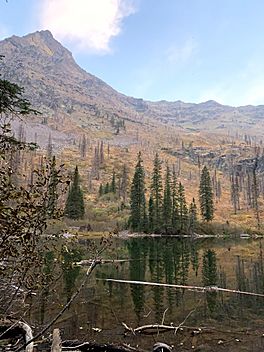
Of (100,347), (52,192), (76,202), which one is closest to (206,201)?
(76,202)

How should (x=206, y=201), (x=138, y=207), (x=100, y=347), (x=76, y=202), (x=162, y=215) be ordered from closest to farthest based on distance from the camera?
(x=100, y=347)
(x=162, y=215)
(x=138, y=207)
(x=76, y=202)
(x=206, y=201)

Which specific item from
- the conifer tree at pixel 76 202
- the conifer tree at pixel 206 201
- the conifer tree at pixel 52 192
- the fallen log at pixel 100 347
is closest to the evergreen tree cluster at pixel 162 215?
the conifer tree at pixel 206 201

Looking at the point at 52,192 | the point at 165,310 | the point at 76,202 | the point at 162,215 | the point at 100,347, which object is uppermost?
the point at 76,202

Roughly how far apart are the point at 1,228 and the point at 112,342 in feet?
29.4

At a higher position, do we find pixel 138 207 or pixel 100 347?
pixel 138 207

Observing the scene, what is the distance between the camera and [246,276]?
25828 millimetres

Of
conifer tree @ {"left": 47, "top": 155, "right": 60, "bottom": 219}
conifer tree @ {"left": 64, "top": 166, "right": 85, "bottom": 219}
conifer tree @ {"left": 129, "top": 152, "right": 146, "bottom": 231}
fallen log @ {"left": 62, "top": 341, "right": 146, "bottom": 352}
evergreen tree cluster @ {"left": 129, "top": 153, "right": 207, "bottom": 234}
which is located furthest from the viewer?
conifer tree @ {"left": 64, "top": 166, "right": 85, "bottom": 219}

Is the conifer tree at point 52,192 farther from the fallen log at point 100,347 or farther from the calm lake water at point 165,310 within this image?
the fallen log at point 100,347

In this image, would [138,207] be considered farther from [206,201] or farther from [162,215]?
[206,201]

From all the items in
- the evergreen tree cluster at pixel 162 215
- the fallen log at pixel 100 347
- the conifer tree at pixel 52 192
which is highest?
the evergreen tree cluster at pixel 162 215

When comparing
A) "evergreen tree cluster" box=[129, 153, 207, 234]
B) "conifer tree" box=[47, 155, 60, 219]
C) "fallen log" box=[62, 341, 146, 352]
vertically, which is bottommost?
"fallen log" box=[62, 341, 146, 352]

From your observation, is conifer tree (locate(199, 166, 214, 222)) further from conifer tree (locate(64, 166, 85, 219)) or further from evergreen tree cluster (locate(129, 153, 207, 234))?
conifer tree (locate(64, 166, 85, 219))

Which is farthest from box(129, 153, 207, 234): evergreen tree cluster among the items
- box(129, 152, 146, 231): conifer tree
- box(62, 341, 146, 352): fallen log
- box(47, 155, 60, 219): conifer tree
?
box(47, 155, 60, 219): conifer tree

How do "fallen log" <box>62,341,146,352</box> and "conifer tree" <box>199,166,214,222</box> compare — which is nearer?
"fallen log" <box>62,341,146,352</box>
